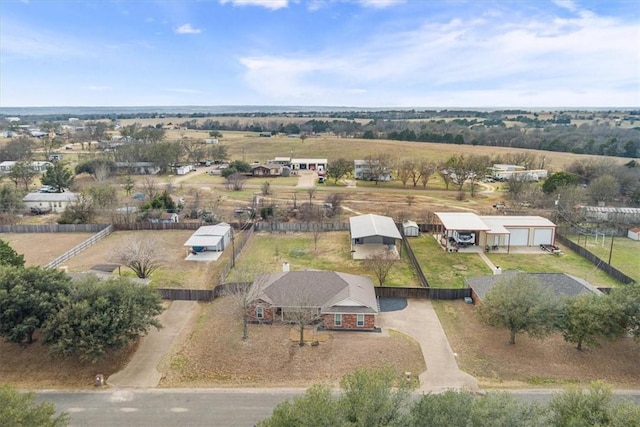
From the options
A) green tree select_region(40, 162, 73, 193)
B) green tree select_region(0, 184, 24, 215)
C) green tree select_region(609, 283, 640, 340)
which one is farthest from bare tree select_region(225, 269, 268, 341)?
green tree select_region(40, 162, 73, 193)

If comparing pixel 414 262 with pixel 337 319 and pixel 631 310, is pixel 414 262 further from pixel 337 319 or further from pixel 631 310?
pixel 631 310

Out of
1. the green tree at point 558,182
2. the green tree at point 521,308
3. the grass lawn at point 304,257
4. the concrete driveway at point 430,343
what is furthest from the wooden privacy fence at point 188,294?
the green tree at point 558,182

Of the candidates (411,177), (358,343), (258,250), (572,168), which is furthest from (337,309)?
(572,168)

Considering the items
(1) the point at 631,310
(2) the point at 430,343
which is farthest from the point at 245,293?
(1) the point at 631,310

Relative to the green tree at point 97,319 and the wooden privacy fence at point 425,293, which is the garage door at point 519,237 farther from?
the green tree at point 97,319

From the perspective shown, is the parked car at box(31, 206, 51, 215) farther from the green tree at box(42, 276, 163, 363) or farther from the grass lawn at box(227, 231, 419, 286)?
the green tree at box(42, 276, 163, 363)

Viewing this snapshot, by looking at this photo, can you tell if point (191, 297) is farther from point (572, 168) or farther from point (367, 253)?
point (572, 168)
